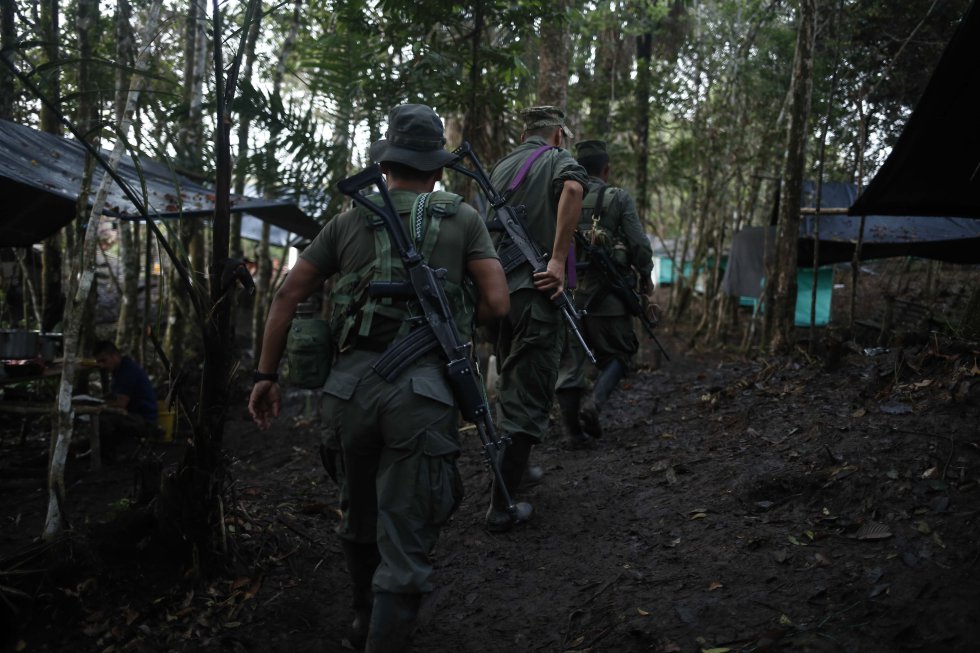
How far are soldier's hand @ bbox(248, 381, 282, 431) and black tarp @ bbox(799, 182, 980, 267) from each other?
6541 millimetres

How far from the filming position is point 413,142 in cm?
272

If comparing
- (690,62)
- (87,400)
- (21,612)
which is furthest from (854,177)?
(21,612)

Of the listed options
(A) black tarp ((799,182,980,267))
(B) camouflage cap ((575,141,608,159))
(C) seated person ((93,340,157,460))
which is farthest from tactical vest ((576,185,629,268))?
(C) seated person ((93,340,157,460))

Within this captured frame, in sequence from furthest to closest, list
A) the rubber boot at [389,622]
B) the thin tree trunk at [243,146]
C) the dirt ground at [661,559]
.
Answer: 1. the thin tree trunk at [243,146]
2. the dirt ground at [661,559]
3. the rubber boot at [389,622]

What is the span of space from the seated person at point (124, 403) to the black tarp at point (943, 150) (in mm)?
6067

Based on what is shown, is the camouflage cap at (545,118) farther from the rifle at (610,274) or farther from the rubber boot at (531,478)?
the rubber boot at (531,478)

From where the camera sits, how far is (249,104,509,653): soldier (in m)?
2.46

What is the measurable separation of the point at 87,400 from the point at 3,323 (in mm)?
3601

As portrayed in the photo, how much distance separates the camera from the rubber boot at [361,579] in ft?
9.22

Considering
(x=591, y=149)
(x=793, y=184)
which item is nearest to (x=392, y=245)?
(x=591, y=149)

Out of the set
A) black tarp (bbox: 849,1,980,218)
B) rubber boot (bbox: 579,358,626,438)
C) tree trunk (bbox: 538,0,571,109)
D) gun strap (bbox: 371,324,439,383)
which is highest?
tree trunk (bbox: 538,0,571,109)

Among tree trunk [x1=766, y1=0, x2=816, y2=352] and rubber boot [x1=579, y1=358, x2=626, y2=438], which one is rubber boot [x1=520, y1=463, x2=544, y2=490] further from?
tree trunk [x1=766, y1=0, x2=816, y2=352]

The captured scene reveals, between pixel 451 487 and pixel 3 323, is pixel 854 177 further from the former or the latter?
pixel 3 323

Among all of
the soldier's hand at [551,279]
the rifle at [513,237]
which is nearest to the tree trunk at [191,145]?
the rifle at [513,237]
